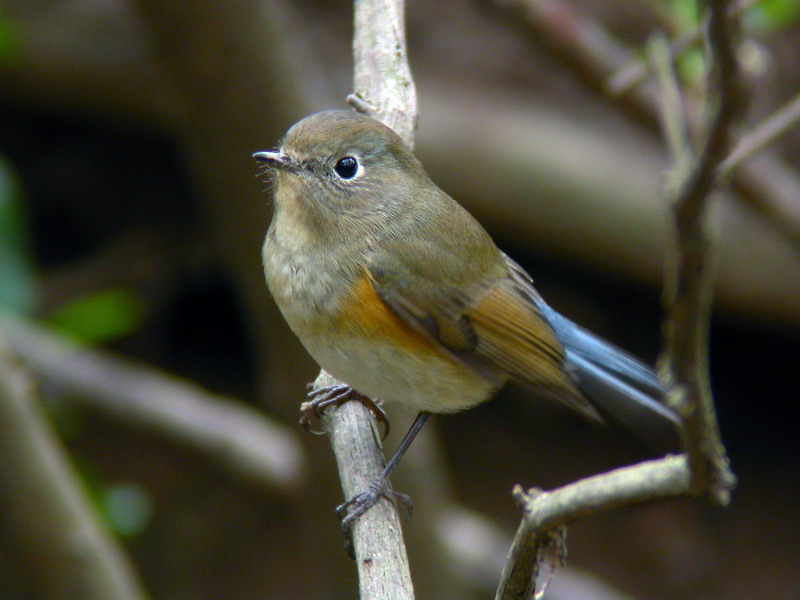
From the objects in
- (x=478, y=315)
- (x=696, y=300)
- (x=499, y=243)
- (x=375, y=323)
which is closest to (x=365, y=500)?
(x=375, y=323)

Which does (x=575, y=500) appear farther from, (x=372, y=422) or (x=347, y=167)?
(x=347, y=167)

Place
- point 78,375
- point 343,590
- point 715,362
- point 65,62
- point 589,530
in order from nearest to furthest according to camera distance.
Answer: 1. point 343,590
2. point 78,375
3. point 65,62
4. point 589,530
5. point 715,362

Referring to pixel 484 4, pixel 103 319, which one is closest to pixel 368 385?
pixel 103 319

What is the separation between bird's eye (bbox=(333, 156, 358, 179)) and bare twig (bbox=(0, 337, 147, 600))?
51.7 inches

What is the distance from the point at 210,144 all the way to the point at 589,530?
3753mm

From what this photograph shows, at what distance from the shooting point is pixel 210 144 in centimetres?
377

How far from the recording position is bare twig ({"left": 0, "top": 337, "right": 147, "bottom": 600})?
3.24 meters

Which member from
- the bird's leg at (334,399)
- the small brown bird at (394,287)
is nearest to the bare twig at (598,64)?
the small brown bird at (394,287)

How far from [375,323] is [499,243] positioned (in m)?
3.49

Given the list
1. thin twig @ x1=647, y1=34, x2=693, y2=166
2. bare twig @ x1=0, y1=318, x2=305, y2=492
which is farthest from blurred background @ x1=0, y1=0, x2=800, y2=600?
thin twig @ x1=647, y1=34, x2=693, y2=166

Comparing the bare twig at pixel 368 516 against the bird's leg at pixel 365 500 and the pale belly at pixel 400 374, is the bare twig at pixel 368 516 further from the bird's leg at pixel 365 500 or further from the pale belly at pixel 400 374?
the pale belly at pixel 400 374

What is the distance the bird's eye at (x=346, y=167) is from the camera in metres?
2.99

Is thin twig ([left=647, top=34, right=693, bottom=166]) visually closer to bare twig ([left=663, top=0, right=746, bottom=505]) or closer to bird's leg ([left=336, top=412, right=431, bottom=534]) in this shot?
bare twig ([left=663, top=0, right=746, bottom=505])

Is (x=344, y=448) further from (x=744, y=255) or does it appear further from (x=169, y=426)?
(x=744, y=255)
